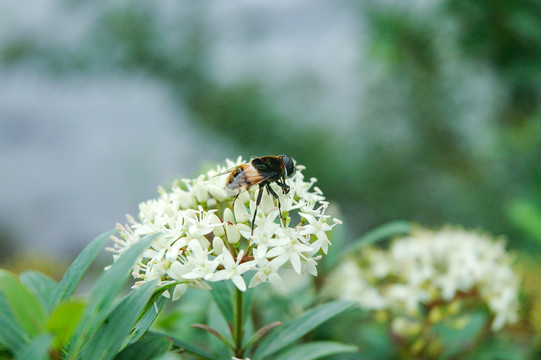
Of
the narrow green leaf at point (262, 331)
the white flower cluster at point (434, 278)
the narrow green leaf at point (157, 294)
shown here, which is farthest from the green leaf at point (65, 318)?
the white flower cluster at point (434, 278)

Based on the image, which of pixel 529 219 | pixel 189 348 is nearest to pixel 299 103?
pixel 529 219

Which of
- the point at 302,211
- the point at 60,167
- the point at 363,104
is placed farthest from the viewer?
the point at 60,167

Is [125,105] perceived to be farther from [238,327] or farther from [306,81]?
[238,327]

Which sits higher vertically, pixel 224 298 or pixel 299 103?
pixel 299 103

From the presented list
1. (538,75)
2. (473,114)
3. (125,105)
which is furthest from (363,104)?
(125,105)

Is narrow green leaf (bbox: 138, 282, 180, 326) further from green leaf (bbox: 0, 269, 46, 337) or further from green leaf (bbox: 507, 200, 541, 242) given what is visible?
green leaf (bbox: 507, 200, 541, 242)

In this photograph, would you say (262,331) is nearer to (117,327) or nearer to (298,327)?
(298,327)
